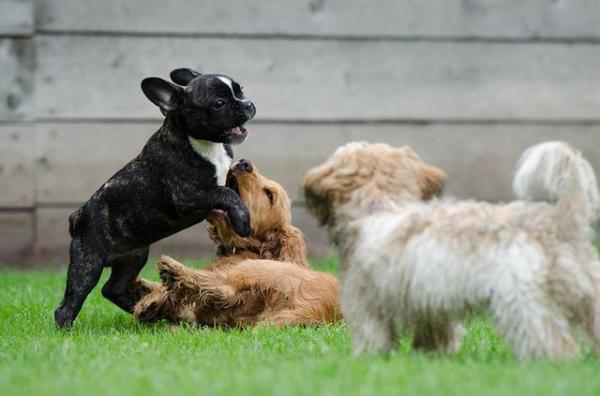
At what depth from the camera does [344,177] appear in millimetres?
4895

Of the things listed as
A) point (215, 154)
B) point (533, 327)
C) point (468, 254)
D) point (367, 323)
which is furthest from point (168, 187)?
point (533, 327)

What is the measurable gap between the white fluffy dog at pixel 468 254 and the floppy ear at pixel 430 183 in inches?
1.6

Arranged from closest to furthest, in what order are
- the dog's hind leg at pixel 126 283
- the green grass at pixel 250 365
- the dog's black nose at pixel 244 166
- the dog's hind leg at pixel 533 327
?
the green grass at pixel 250 365 → the dog's hind leg at pixel 533 327 → the dog's black nose at pixel 244 166 → the dog's hind leg at pixel 126 283

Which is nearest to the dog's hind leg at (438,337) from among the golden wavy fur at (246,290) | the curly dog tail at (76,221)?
the golden wavy fur at (246,290)

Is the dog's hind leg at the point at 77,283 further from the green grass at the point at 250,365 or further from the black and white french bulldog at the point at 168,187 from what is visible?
the green grass at the point at 250,365

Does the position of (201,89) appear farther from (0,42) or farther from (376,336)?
(0,42)

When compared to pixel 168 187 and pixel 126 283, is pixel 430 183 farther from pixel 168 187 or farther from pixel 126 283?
pixel 126 283

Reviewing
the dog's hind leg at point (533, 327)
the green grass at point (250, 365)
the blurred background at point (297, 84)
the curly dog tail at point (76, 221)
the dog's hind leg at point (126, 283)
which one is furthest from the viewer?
the blurred background at point (297, 84)

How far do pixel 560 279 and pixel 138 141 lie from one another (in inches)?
252

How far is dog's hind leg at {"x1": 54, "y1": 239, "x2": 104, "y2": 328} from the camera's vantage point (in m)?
6.52

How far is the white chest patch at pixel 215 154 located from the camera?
A: 659cm

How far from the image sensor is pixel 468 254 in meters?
4.46

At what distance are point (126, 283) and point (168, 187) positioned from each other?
78cm

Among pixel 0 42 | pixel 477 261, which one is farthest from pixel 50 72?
pixel 477 261
